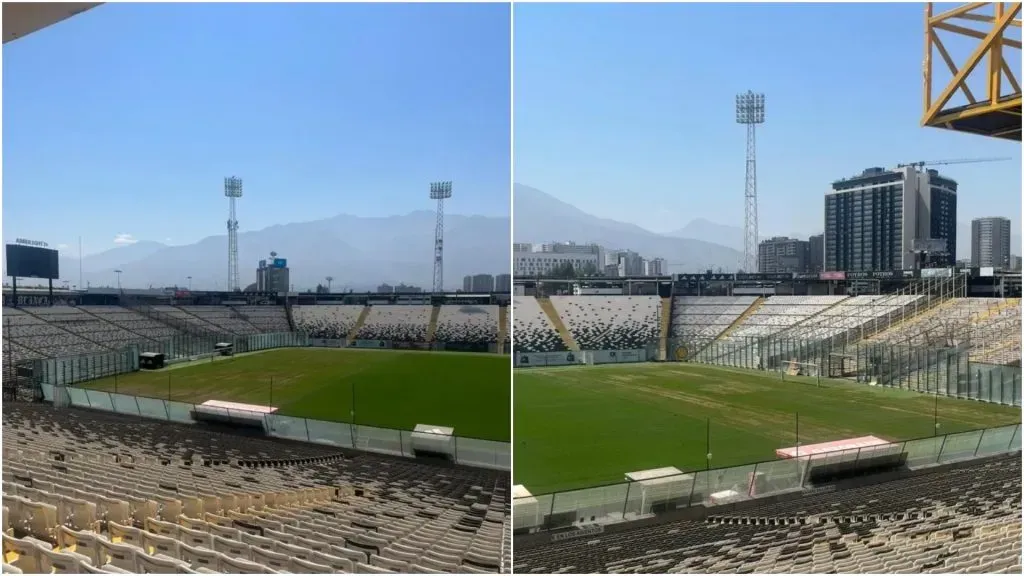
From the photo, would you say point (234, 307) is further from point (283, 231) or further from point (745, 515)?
point (283, 231)

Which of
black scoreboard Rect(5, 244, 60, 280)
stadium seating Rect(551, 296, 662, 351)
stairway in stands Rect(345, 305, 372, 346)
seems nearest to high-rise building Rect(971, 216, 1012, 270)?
stadium seating Rect(551, 296, 662, 351)

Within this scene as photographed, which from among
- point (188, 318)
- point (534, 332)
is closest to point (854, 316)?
point (534, 332)

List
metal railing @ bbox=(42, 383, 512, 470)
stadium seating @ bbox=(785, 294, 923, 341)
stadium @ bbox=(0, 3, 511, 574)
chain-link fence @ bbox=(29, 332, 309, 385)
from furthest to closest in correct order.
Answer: stadium seating @ bbox=(785, 294, 923, 341)
chain-link fence @ bbox=(29, 332, 309, 385)
metal railing @ bbox=(42, 383, 512, 470)
stadium @ bbox=(0, 3, 511, 574)

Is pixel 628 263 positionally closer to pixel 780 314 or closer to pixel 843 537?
pixel 780 314

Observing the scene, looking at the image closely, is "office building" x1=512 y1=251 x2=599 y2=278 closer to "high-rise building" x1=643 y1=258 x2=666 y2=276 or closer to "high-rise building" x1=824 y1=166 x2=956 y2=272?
"high-rise building" x1=643 y1=258 x2=666 y2=276

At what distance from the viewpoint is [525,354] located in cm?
2030

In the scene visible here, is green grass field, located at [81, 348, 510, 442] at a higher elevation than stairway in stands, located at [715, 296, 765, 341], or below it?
below

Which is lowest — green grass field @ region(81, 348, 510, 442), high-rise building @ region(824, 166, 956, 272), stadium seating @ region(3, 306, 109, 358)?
green grass field @ region(81, 348, 510, 442)

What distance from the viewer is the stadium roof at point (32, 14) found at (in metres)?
2.29

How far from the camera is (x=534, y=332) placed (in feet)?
71.9

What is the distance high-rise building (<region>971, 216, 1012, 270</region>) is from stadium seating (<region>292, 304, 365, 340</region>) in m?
25.4

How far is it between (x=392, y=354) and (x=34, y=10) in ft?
77.8

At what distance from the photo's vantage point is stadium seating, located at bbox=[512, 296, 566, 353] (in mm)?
21000

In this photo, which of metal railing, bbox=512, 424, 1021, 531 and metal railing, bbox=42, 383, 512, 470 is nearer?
metal railing, bbox=512, 424, 1021, 531
